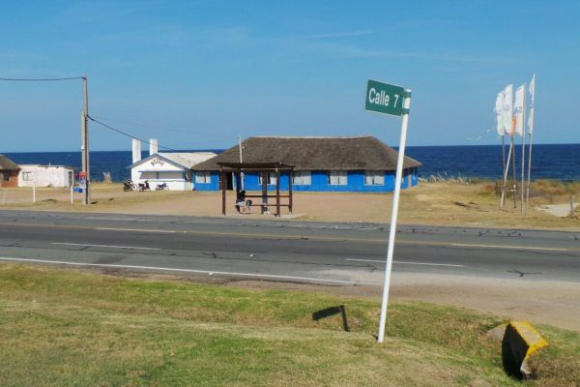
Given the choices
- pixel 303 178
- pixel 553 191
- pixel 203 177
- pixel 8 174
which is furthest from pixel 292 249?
pixel 8 174

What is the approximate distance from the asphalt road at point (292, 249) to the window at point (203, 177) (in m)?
31.2

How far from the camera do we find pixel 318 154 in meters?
60.8

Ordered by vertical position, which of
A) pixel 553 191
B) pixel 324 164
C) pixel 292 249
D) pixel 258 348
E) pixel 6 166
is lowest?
pixel 292 249

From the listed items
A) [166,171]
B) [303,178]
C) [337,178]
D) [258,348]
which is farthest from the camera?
[166,171]

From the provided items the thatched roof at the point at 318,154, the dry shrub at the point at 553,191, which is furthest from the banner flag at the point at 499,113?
the thatched roof at the point at 318,154

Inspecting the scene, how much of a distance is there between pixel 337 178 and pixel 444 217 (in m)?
26.3

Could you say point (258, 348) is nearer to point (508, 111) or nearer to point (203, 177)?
point (508, 111)

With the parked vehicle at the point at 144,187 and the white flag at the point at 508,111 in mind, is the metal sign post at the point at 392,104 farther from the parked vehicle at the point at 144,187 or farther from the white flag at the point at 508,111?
the parked vehicle at the point at 144,187

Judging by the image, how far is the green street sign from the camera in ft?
27.4

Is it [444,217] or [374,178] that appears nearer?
[444,217]

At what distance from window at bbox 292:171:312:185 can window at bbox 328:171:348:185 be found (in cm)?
166

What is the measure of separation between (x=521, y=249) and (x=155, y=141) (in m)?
55.4

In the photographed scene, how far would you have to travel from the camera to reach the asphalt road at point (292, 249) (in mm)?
17203

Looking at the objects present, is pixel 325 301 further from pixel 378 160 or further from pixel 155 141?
pixel 155 141
